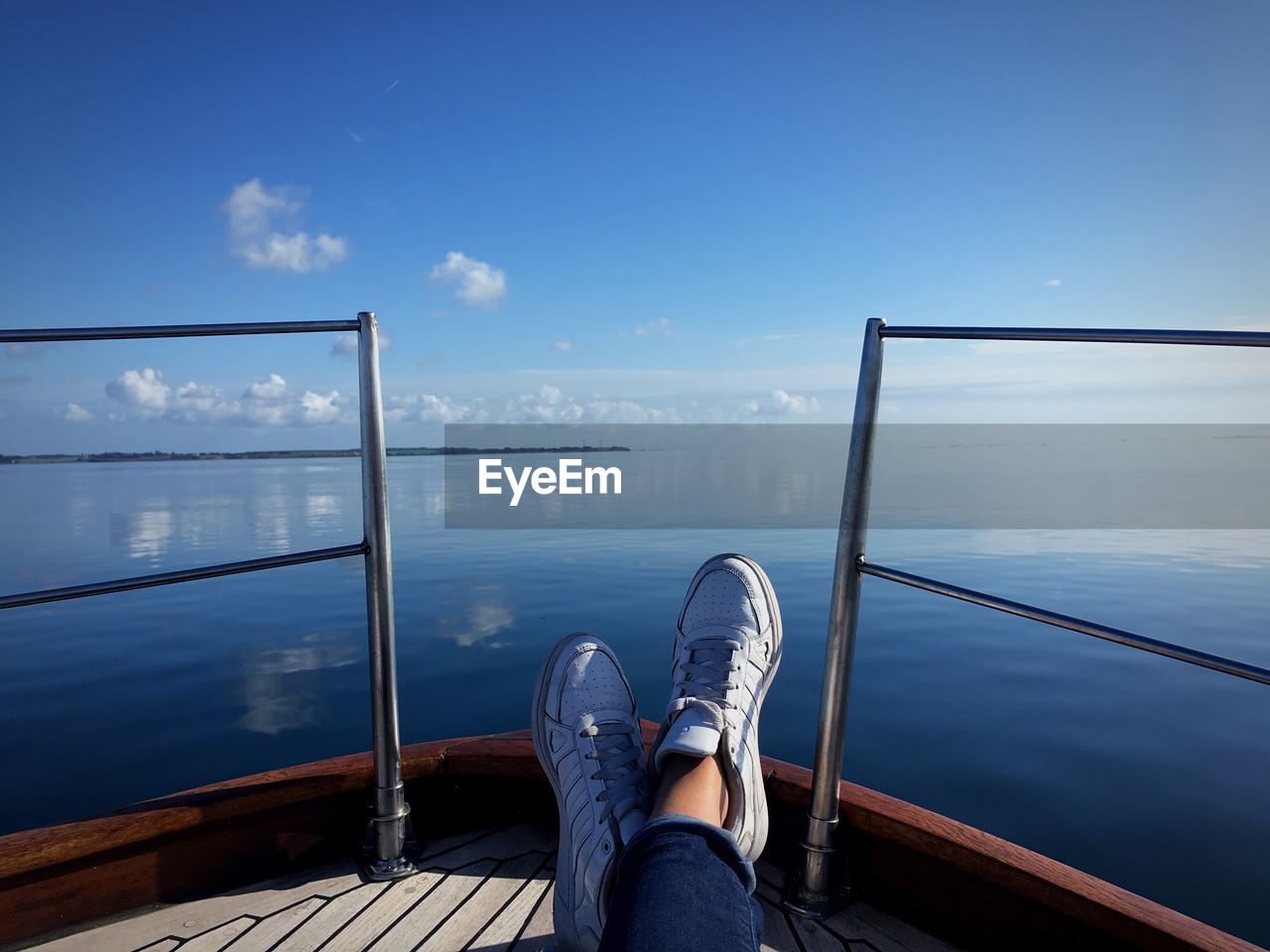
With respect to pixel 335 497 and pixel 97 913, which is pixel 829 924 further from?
pixel 335 497

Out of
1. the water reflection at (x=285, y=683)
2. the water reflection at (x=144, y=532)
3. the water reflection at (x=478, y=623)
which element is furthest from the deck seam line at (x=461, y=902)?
the water reflection at (x=144, y=532)

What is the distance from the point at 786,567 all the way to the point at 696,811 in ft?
20.3

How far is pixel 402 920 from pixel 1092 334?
131cm

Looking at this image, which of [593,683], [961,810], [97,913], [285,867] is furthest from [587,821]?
[961,810]

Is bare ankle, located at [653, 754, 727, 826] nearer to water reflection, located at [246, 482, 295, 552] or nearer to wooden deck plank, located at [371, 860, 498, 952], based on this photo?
wooden deck plank, located at [371, 860, 498, 952]

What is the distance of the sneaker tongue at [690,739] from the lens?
→ 102 cm

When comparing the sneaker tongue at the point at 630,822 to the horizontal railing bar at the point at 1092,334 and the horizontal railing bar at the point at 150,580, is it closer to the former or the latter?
the horizontal railing bar at the point at 150,580

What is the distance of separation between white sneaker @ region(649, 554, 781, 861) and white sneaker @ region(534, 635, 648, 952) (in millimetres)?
83

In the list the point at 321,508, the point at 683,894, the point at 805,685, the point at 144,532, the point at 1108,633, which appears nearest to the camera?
the point at 683,894

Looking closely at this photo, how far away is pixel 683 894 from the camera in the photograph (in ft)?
2.47

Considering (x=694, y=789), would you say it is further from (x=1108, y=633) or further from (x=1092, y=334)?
(x=1092, y=334)

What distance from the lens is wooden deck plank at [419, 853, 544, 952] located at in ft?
3.53

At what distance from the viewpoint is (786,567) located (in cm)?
695

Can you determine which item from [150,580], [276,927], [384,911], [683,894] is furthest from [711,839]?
[150,580]
